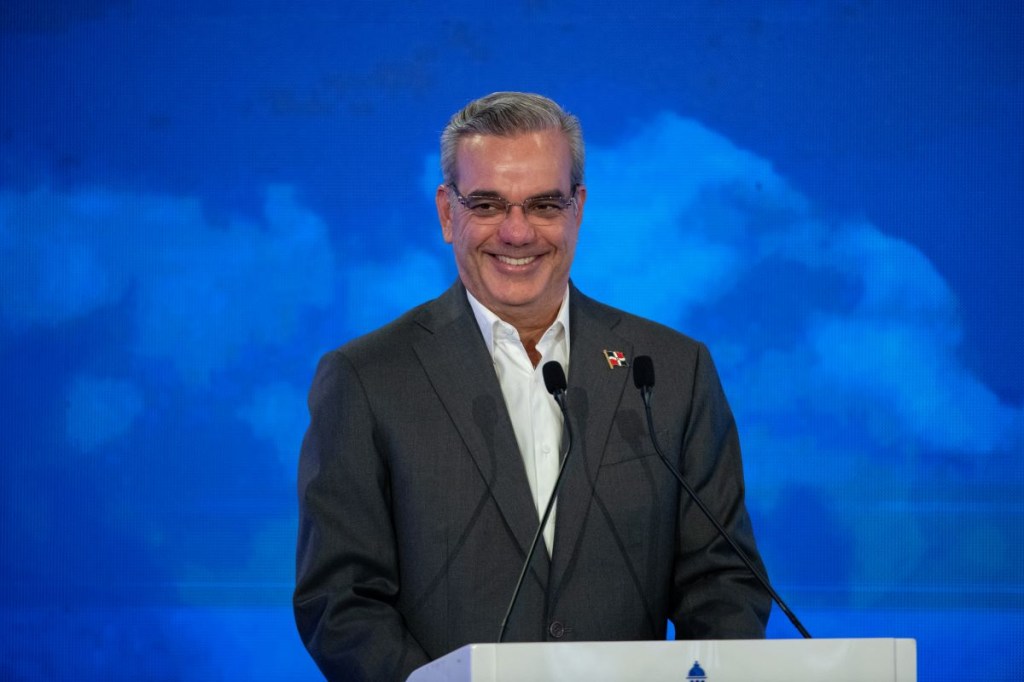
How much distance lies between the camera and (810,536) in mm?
4094

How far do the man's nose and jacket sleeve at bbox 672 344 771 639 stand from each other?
1.54 feet

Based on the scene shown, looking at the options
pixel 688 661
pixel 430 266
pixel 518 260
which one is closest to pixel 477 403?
pixel 518 260

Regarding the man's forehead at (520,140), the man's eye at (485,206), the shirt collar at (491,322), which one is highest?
the man's forehead at (520,140)

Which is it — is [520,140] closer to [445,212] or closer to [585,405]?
[445,212]

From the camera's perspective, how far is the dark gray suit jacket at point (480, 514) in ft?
8.55

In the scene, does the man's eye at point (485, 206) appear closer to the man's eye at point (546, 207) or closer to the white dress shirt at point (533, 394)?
the man's eye at point (546, 207)

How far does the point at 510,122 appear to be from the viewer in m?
2.79

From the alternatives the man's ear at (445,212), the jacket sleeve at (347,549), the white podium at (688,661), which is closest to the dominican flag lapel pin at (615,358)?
the man's ear at (445,212)

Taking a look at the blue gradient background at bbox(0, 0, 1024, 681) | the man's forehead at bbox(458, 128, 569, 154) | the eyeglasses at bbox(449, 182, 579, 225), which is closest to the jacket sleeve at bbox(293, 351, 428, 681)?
the eyeglasses at bbox(449, 182, 579, 225)

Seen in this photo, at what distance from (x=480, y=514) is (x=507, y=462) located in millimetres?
113


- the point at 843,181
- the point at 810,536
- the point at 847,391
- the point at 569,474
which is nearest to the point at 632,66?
the point at 843,181

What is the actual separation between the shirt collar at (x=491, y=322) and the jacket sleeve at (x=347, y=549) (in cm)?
29

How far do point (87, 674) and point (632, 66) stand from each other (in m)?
2.40

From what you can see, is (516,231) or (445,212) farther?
(445,212)
